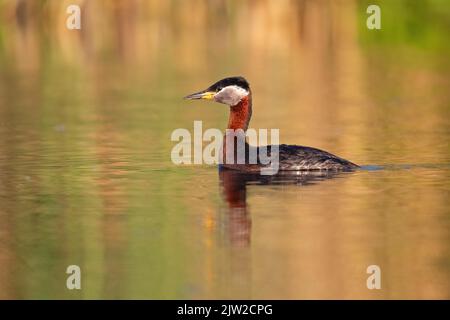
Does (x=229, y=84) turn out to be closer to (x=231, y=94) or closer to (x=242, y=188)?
(x=231, y=94)

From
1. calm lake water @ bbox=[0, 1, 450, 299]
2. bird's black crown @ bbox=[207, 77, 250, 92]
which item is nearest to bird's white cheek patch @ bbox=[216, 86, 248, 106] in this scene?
bird's black crown @ bbox=[207, 77, 250, 92]

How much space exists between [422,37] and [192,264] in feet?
80.5

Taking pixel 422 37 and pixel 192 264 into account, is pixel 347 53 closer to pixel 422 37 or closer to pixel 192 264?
pixel 422 37

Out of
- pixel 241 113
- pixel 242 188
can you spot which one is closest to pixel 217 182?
pixel 242 188

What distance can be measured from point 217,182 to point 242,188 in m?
0.56

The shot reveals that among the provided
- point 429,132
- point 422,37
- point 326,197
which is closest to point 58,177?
point 326,197

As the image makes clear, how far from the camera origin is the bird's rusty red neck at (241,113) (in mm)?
15820

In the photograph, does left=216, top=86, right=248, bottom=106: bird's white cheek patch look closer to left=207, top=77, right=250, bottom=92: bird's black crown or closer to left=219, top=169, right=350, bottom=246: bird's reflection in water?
left=207, top=77, right=250, bottom=92: bird's black crown

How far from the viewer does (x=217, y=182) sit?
47.5 feet

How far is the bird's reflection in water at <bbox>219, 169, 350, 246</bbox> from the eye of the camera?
11.6m

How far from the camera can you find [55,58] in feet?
103

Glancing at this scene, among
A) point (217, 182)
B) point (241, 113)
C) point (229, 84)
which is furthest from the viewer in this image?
point (241, 113)

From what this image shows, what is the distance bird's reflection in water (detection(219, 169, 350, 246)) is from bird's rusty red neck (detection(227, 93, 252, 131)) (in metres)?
0.92

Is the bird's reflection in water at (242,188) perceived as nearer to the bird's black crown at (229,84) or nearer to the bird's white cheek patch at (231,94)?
the bird's white cheek patch at (231,94)
